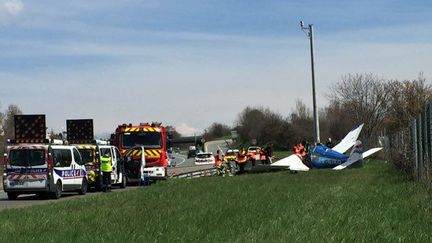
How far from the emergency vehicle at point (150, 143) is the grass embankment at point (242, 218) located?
51.9ft

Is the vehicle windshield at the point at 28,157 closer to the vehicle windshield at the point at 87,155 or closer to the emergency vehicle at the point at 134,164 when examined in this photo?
the vehicle windshield at the point at 87,155

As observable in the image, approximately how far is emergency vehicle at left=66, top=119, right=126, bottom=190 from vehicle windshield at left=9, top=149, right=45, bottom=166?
13.2 ft

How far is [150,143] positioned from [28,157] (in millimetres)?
9854

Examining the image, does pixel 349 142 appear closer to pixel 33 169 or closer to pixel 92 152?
pixel 92 152

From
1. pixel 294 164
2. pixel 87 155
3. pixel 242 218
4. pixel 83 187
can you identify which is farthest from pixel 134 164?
pixel 242 218

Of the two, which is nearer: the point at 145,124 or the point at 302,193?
the point at 302,193

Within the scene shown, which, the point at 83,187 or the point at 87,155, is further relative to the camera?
the point at 87,155

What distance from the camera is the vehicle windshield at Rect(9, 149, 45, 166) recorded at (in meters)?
22.8

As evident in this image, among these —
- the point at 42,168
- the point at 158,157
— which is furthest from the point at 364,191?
the point at 158,157

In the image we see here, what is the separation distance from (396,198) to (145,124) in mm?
20732

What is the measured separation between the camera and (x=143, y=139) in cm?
3222

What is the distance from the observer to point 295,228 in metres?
9.24

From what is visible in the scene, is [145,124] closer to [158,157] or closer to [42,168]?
[158,157]

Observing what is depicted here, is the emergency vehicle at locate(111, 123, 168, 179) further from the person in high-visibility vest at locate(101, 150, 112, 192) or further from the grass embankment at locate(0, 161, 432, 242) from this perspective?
the grass embankment at locate(0, 161, 432, 242)
